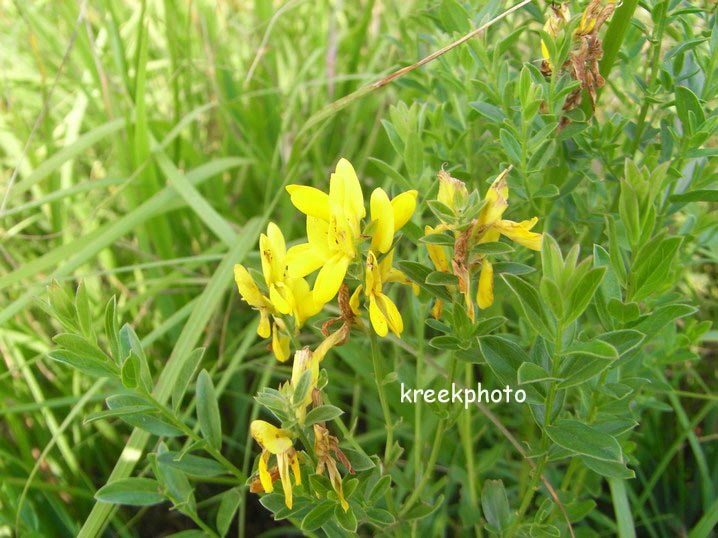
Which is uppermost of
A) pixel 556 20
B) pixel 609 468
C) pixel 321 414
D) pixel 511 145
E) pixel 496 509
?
pixel 556 20

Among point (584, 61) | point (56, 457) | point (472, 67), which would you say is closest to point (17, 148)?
point (56, 457)

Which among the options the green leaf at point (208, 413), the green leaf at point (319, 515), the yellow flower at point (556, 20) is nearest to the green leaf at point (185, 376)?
the green leaf at point (208, 413)

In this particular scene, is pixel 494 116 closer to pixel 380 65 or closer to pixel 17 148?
pixel 380 65

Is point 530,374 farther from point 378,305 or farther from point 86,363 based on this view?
point 86,363

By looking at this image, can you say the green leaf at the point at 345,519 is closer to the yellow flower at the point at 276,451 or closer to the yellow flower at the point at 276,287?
the yellow flower at the point at 276,451

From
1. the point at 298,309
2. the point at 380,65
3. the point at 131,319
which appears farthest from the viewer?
the point at 380,65

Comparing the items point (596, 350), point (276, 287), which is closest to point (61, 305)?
point (276, 287)
